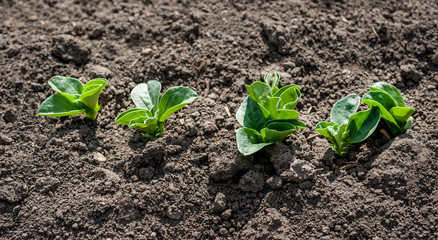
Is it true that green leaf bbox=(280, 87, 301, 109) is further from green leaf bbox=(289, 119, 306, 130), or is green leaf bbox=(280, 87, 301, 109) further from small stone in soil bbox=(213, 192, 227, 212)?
small stone in soil bbox=(213, 192, 227, 212)

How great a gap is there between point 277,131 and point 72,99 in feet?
5.25

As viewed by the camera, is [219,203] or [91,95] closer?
[219,203]

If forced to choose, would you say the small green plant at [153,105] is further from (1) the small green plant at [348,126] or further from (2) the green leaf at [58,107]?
(1) the small green plant at [348,126]

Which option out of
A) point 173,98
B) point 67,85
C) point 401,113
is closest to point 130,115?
point 173,98

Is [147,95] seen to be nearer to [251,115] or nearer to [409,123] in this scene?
[251,115]

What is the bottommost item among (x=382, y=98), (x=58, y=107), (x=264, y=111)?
(x=58, y=107)

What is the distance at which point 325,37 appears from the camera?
150 inches

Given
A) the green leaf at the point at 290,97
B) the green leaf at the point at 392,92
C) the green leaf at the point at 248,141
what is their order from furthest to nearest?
the green leaf at the point at 392,92, the green leaf at the point at 290,97, the green leaf at the point at 248,141

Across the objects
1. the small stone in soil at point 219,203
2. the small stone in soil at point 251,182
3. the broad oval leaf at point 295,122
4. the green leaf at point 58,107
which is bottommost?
the small stone in soil at point 219,203

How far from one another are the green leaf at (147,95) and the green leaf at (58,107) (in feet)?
1.43

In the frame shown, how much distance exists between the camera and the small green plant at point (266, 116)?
9.51ft

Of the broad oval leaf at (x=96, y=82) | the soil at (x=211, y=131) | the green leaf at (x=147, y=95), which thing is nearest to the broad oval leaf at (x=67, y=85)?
the broad oval leaf at (x=96, y=82)

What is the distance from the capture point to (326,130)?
2.92 m

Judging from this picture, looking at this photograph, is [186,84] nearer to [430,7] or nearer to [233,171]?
[233,171]
